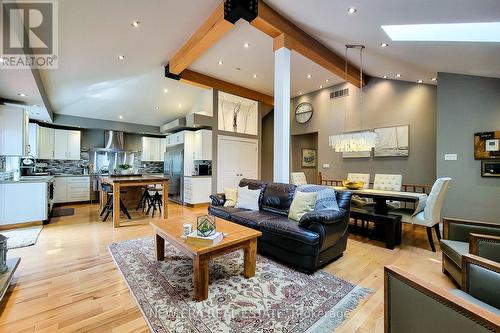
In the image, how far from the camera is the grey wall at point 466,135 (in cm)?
367

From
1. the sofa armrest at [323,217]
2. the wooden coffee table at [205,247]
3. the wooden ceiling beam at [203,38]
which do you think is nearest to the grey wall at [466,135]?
the sofa armrest at [323,217]

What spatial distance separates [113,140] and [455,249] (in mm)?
8635

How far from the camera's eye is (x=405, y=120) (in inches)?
204

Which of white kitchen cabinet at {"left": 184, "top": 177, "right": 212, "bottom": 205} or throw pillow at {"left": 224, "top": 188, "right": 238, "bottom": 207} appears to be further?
white kitchen cabinet at {"left": 184, "top": 177, "right": 212, "bottom": 205}

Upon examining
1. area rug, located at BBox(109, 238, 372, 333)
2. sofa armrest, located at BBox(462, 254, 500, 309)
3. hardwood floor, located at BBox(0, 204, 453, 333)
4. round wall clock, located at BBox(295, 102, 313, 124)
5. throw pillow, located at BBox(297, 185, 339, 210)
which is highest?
round wall clock, located at BBox(295, 102, 313, 124)

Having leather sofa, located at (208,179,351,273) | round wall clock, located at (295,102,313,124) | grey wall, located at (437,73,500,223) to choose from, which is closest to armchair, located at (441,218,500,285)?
leather sofa, located at (208,179,351,273)

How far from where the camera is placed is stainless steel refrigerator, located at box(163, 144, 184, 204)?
6770mm

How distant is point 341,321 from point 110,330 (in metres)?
1.75

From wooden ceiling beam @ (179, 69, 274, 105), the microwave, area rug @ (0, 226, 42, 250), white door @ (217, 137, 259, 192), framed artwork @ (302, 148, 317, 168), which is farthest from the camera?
framed artwork @ (302, 148, 317, 168)

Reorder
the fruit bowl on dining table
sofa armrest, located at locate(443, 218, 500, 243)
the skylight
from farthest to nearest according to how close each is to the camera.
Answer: the fruit bowl on dining table
the skylight
sofa armrest, located at locate(443, 218, 500, 243)

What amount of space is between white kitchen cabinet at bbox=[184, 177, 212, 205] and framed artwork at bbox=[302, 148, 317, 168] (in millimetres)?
3451

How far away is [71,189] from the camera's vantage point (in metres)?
6.53

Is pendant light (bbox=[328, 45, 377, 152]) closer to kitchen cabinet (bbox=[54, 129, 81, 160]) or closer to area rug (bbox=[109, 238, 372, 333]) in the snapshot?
area rug (bbox=[109, 238, 372, 333])

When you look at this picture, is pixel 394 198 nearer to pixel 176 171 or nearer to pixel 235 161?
pixel 235 161
